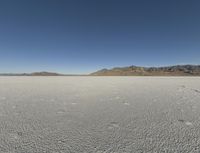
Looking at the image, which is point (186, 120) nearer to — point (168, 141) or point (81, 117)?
point (168, 141)

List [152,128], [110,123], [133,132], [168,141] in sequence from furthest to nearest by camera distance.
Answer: [110,123] → [152,128] → [133,132] → [168,141]

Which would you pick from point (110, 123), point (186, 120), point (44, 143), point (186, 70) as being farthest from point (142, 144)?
point (186, 70)

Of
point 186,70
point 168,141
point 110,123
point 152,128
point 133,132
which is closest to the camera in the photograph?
point 168,141

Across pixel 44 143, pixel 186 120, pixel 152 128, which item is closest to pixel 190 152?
pixel 152 128

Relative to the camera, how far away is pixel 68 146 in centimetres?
189

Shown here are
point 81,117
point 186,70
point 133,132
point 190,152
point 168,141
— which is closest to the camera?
point 190,152

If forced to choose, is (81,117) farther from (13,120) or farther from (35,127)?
(13,120)

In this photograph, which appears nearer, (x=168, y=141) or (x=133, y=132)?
(x=168, y=141)

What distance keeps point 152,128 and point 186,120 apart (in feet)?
2.85

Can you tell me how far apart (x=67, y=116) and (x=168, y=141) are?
193 cm

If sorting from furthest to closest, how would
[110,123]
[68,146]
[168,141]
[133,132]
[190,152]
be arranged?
[110,123], [133,132], [168,141], [68,146], [190,152]

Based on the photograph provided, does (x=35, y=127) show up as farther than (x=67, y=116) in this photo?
No

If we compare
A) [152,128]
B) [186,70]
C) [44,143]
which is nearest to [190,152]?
[152,128]

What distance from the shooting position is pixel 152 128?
2482 mm
